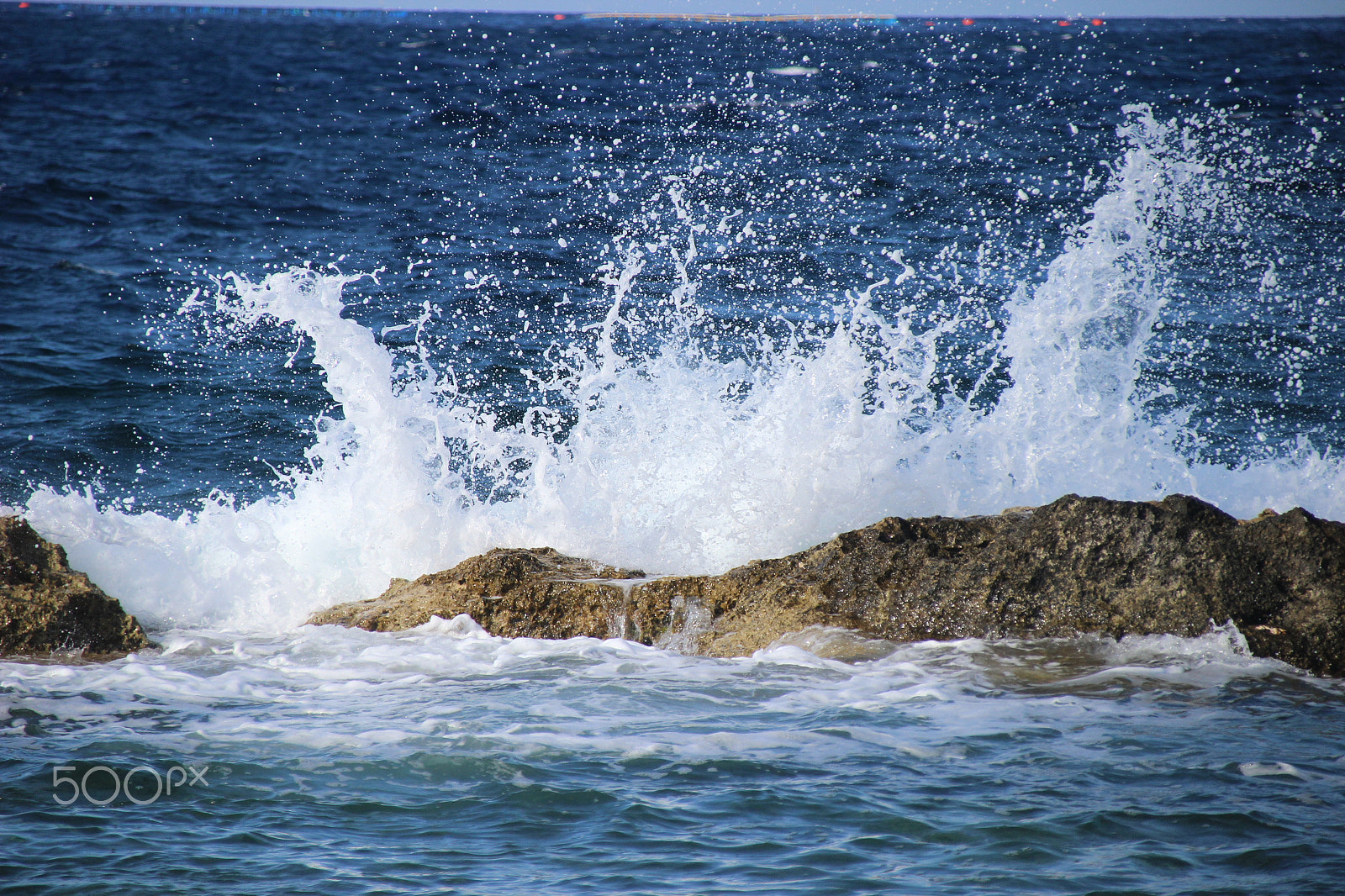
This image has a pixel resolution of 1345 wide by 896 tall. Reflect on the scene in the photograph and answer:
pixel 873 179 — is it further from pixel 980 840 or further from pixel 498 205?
pixel 980 840

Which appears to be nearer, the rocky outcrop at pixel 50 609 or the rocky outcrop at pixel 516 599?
the rocky outcrop at pixel 50 609

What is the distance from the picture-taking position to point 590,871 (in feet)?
10.1

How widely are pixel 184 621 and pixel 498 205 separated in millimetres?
9881

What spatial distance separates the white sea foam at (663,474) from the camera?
19.7 ft

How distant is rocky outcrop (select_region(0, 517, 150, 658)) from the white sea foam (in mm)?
673

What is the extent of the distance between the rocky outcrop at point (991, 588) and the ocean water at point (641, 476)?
0.51 ft

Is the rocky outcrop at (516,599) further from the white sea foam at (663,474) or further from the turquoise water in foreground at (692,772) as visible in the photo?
the white sea foam at (663,474)

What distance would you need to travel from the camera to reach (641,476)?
6.42 metres

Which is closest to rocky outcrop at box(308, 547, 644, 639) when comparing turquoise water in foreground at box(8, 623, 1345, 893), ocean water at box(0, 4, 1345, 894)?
ocean water at box(0, 4, 1345, 894)

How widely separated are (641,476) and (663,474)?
15 centimetres

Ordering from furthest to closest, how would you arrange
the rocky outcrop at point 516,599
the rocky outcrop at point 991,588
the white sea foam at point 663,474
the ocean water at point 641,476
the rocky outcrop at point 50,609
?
the white sea foam at point 663,474 → the rocky outcrop at point 516,599 → the rocky outcrop at point 50,609 → the rocky outcrop at point 991,588 → the ocean water at point 641,476

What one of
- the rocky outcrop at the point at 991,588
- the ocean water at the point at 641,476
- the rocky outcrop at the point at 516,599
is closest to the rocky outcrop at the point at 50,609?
the ocean water at the point at 641,476

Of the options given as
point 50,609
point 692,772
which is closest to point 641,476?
point 692,772

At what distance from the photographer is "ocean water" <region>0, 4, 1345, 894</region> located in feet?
10.8
